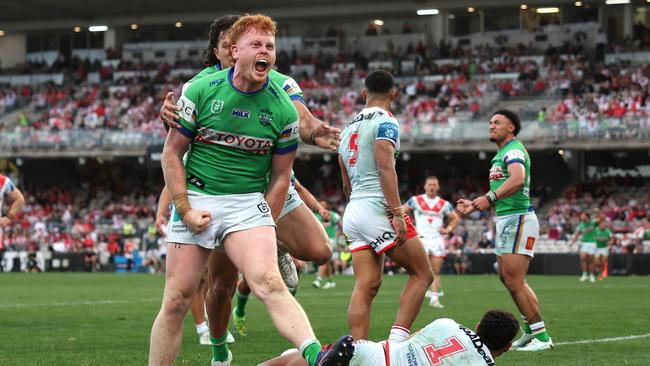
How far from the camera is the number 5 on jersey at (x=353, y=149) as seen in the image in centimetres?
1011

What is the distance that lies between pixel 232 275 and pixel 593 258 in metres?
26.5

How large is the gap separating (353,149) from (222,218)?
302 centimetres

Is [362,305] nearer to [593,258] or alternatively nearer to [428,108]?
[593,258]

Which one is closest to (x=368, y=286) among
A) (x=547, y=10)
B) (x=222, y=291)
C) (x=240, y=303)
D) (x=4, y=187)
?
(x=222, y=291)

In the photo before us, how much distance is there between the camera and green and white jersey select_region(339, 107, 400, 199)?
9859mm

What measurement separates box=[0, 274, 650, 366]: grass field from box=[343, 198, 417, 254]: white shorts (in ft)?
4.76

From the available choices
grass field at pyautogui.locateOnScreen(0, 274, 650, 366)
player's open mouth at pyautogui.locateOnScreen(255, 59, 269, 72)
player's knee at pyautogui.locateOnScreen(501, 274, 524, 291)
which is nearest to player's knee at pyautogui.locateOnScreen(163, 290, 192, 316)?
player's open mouth at pyautogui.locateOnScreen(255, 59, 269, 72)

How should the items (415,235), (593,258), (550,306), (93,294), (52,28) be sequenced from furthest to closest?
(52,28), (593,258), (93,294), (550,306), (415,235)

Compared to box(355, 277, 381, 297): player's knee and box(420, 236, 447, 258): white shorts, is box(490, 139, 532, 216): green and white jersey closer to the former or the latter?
box(355, 277, 381, 297): player's knee

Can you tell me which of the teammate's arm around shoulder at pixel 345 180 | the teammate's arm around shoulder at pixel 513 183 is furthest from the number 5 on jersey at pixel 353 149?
the teammate's arm around shoulder at pixel 513 183

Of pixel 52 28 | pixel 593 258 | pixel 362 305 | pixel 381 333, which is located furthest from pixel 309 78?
pixel 362 305

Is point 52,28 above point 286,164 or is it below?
above

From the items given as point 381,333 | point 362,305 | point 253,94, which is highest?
point 253,94

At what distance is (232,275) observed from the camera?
9086 mm
